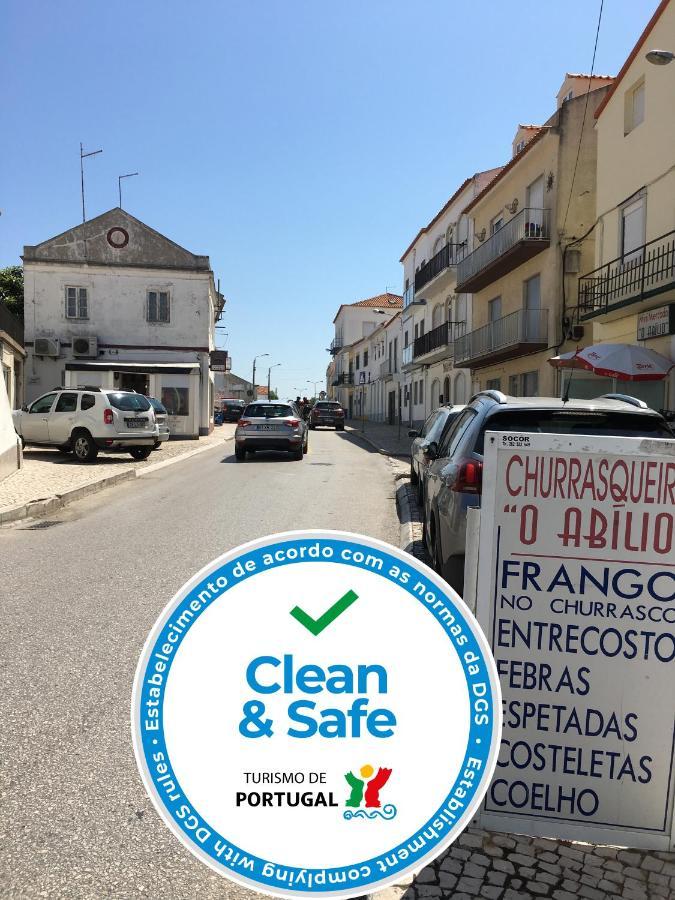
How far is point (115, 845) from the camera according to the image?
252 centimetres

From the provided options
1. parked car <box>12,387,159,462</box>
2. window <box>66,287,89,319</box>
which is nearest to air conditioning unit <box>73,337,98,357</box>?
window <box>66,287,89,319</box>

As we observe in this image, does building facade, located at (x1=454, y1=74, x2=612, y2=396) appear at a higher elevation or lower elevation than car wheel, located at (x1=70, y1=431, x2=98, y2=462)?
higher

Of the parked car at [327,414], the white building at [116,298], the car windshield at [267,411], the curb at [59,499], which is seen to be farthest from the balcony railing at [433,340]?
the curb at [59,499]

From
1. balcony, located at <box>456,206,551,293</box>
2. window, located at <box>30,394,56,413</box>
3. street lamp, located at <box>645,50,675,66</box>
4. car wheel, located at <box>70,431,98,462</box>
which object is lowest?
car wheel, located at <box>70,431,98,462</box>

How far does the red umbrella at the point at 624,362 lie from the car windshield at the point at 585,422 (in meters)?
8.68

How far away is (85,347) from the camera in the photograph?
29.9 meters

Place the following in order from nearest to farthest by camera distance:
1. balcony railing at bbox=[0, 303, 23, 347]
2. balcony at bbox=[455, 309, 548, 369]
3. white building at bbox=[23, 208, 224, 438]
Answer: balcony at bbox=[455, 309, 548, 369] < balcony railing at bbox=[0, 303, 23, 347] < white building at bbox=[23, 208, 224, 438]

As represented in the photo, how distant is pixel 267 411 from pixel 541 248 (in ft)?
32.8

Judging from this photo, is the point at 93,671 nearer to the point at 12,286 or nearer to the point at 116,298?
the point at 116,298

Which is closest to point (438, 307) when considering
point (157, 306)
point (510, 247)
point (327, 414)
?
point (327, 414)

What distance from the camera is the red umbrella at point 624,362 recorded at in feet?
43.1

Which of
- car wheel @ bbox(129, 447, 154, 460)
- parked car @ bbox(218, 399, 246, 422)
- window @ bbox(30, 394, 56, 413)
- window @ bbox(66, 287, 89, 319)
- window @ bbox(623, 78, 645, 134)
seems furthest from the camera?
parked car @ bbox(218, 399, 246, 422)

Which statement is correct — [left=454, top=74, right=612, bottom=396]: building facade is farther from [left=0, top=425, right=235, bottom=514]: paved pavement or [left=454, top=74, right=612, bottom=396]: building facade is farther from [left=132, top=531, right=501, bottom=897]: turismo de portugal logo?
[left=132, top=531, right=501, bottom=897]: turismo de portugal logo

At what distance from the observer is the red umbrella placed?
13.1 meters
